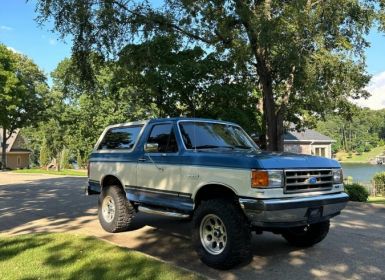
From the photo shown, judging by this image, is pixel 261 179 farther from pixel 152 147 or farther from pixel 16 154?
pixel 16 154

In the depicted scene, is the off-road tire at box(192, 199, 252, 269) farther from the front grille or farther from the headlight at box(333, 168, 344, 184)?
the headlight at box(333, 168, 344, 184)

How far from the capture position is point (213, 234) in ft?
22.0

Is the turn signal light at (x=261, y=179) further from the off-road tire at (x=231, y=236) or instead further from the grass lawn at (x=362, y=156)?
the grass lawn at (x=362, y=156)

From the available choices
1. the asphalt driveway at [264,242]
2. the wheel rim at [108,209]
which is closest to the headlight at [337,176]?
the asphalt driveway at [264,242]

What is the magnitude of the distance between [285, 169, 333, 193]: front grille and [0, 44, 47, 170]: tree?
4424cm

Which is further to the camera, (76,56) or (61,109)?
(61,109)

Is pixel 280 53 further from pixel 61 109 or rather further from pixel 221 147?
pixel 61 109

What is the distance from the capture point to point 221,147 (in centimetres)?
760

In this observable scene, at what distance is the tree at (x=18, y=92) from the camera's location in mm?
47406

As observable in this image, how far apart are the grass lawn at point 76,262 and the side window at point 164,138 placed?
1700 millimetres

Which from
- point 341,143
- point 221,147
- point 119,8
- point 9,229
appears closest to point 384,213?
point 221,147

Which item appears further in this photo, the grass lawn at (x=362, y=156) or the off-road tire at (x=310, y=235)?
the grass lawn at (x=362, y=156)

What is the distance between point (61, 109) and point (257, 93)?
39988 mm

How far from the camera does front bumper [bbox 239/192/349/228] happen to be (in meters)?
6.07
